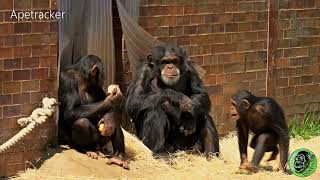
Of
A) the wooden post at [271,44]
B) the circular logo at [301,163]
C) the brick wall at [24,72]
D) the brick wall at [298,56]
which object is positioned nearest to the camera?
the brick wall at [24,72]

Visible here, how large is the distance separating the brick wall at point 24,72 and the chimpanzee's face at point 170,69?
157 centimetres

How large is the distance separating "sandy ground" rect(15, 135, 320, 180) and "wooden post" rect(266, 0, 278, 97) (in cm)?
226

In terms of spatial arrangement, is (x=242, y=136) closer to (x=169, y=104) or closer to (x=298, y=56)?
(x=169, y=104)

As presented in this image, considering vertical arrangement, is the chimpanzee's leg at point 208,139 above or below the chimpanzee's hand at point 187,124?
below

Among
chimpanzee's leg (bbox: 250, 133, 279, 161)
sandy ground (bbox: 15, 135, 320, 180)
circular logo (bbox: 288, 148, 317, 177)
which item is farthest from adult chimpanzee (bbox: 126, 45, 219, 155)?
circular logo (bbox: 288, 148, 317, 177)

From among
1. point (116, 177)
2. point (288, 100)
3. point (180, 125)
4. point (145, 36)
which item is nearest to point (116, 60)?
point (145, 36)

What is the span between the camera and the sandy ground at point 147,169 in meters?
8.88

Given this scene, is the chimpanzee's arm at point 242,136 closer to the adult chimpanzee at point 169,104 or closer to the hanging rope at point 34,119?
the adult chimpanzee at point 169,104

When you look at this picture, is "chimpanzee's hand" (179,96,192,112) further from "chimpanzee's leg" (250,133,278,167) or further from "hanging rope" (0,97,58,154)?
"hanging rope" (0,97,58,154)

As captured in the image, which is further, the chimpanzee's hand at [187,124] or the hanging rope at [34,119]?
the chimpanzee's hand at [187,124]

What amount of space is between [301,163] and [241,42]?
2992mm

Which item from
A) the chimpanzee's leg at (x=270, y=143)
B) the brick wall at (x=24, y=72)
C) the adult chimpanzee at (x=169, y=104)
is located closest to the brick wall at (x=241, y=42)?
the adult chimpanzee at (x=169, y=104)

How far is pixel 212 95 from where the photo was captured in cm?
1145

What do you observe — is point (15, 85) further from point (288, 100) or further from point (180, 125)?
point (288, 100)
